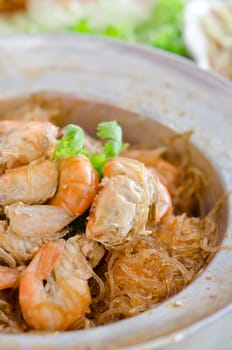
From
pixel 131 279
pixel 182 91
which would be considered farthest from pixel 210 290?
pixel 182 91

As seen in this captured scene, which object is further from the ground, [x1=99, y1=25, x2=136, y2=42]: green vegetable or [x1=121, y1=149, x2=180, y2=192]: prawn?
[x1=99, y1=25, x2=136, y2=42]: green vegetable

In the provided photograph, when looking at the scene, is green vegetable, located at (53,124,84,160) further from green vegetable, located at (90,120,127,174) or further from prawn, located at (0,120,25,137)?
prawn, located at (0,120,25,137)

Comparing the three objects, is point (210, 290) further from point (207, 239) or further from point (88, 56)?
point (88, 56)

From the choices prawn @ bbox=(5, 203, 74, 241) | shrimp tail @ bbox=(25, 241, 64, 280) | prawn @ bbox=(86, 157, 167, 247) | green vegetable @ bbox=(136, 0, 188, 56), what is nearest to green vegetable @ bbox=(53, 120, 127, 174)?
prawn @ bbox=(86, 157, 167, 247)

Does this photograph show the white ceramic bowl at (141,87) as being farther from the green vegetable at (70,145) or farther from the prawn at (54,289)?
the green vegetable at (70,145)

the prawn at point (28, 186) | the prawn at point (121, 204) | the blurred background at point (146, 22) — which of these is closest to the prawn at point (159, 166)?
the prawn at point (121, 204)

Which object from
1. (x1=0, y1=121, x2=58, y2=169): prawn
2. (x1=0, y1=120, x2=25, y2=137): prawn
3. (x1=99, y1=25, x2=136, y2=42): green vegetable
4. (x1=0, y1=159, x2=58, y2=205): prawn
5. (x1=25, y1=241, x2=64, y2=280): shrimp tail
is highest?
(x1=99, y1=25, x2=136, y2=42): green vegetable
